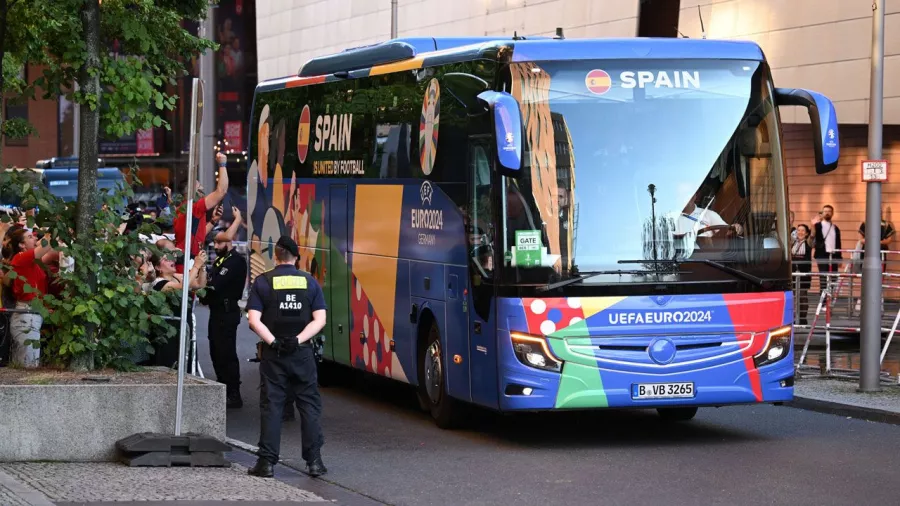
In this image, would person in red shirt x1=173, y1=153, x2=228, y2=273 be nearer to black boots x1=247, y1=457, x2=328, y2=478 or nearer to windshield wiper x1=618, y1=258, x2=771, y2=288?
black boots x1=247, y1=457, x2=328, y2=478

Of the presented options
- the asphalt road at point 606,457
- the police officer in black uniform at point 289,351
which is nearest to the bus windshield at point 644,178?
the asphalt road at point 606,457

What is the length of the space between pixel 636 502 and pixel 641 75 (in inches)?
160

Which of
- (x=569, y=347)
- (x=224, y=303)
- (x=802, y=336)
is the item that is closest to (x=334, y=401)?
(x=224, y=303)

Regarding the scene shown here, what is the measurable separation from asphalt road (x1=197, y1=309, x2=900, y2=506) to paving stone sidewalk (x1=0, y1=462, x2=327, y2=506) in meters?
0.80

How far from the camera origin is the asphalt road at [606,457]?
10.5 m

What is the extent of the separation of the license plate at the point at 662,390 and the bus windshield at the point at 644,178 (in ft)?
2.66

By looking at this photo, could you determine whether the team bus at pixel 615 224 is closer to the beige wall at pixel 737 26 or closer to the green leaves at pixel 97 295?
the green leaves at pixel 97 295

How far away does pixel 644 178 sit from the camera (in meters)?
12.6

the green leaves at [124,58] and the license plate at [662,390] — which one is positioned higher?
the green leaves at [124,58]

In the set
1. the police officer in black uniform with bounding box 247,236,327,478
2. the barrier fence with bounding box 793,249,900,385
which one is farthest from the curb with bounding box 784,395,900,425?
the police officer in black uniform with bounding box 247,236,327,478

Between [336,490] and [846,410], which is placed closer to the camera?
[336,490]

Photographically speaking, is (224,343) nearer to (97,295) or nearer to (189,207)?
(97,295)

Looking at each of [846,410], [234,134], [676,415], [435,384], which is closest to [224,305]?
[435,384]

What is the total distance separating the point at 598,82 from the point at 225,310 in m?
4.89
